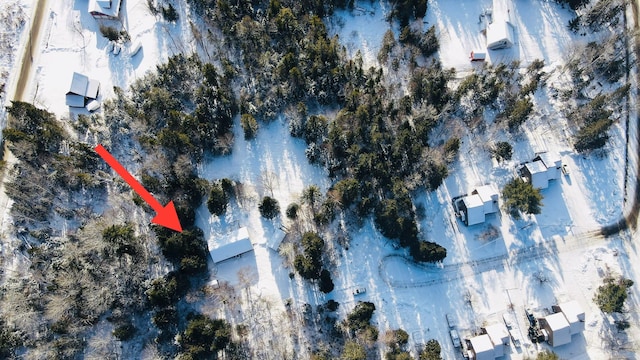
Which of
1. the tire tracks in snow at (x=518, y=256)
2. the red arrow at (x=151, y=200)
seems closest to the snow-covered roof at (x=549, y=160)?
the tire tracks in snow at (x=518, y=256)

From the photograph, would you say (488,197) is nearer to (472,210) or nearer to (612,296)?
(472,210)

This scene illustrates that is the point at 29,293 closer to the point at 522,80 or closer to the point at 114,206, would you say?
the point at 114,206

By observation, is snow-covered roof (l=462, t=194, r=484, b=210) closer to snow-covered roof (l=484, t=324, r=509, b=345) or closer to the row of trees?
snow-covered roof (l=484, t=324, r=509, b=345)

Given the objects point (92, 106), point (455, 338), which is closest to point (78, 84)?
point (92, 106)

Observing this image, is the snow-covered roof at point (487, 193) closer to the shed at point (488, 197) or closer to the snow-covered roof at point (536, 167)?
the shed at point (488, 197)

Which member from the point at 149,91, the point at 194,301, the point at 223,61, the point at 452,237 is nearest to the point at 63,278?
the point at 194,301

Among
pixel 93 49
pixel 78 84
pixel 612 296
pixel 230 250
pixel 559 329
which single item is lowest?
pixel 559 329
